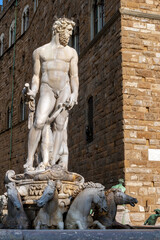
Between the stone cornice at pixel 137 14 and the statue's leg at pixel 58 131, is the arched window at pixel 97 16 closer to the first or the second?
the stone cornice at pixel 137 14

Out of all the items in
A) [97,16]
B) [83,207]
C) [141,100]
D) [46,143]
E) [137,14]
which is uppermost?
[97,16]

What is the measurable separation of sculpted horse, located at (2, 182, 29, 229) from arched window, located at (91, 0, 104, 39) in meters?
9.62

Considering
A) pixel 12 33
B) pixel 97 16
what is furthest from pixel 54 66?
pixel 12 33

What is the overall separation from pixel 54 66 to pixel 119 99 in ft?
16.0

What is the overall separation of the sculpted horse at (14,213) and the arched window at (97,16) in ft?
31.6

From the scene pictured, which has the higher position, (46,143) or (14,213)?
(46,143)

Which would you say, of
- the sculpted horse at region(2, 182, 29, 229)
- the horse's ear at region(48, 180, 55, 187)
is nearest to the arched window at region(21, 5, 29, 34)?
the sculpted horse at region(2, 182, 29, 229)

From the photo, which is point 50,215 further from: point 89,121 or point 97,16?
point 97,16

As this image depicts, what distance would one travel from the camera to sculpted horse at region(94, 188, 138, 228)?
240 inches

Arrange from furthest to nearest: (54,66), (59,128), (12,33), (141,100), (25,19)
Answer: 1. (12,33)
2. (25,19)
3. (141,100)
4. (54,66)
5. (59,128)

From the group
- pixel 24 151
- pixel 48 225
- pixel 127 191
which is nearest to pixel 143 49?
pixel 127 191

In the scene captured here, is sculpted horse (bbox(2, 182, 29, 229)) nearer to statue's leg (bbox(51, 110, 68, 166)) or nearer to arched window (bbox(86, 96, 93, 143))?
statue's leg (bbox(51, 110, 68, 166))

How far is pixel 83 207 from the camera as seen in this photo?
5707 millimetres

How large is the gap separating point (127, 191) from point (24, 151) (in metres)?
14.2
